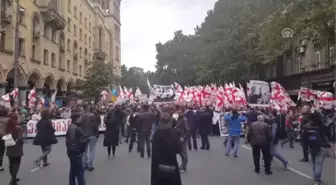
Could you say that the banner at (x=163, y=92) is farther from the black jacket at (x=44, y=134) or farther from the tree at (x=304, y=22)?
the black jacket at (x=44, y=134)

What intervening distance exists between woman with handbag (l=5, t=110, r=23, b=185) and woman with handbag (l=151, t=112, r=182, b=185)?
4206 mm

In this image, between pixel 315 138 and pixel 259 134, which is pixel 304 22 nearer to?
pixel 259 134

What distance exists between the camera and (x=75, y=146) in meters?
7.87

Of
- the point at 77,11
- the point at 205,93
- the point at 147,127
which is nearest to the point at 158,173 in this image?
the point at 147,127

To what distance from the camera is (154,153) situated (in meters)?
5.95

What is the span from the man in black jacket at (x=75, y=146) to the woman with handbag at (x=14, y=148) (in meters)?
1.59

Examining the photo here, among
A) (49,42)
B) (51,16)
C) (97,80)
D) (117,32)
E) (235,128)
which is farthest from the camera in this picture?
(117,32)

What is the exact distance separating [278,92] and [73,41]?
3527 cm

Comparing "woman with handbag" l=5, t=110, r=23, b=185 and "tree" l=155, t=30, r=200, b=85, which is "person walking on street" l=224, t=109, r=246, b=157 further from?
"tree" l=155, t=30, r=200, b=85

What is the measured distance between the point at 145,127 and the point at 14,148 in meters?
4.94

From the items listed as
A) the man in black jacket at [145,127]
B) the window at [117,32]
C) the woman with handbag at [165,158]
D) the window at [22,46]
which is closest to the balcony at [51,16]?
the window at [22,46]

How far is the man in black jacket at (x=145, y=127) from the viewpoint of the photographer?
12991mm

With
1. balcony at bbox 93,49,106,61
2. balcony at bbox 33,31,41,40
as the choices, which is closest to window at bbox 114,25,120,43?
balcony at bbox 93,49,106,61

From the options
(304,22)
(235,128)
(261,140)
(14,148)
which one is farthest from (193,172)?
(304,22)
